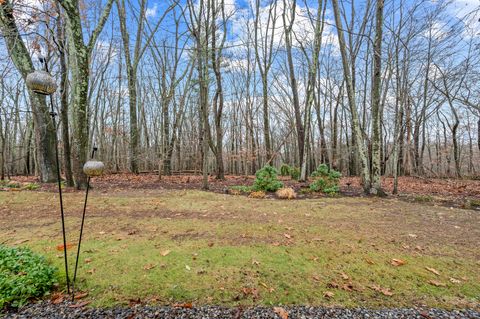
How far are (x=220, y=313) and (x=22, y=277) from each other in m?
1.90

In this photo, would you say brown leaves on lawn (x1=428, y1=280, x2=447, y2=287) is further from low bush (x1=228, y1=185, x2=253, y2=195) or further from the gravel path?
low bush (x1=228, y1=185, x2=253, y2=195)

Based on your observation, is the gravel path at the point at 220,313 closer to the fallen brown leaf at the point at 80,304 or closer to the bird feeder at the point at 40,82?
the fallen brown leaf at the point at 80,304

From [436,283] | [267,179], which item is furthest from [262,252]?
[267,179]

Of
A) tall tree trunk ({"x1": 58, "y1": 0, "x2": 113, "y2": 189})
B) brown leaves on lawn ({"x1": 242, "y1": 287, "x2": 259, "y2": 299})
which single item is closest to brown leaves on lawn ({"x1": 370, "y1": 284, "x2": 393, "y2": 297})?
brown leaves on lawn ({"x1": 242, "y1": 287, "x2": 259, "y2": 299})

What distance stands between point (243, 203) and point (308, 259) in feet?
9.49

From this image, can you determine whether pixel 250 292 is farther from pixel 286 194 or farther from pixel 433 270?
pixel 286 194

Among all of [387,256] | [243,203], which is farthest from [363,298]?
[243,203]

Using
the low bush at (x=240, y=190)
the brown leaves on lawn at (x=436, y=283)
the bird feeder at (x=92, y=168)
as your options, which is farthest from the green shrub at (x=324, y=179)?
the bird feeder at (x=92, y=168)

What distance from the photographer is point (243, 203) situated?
544 centimetres

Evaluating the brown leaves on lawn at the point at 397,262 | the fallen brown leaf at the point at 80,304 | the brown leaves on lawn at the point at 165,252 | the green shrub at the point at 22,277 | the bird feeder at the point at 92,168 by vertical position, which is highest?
the bird feeder at the point at 92,168

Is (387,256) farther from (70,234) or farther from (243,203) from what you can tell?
(70,234)

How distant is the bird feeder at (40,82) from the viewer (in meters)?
1.69

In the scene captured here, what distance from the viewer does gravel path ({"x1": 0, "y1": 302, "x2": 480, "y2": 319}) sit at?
1781 mm

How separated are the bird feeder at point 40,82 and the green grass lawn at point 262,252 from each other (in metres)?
1.84
